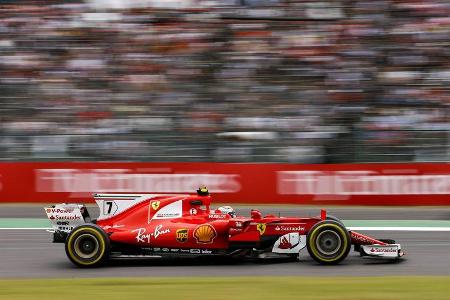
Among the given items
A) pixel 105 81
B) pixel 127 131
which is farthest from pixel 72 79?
pixel 127 131

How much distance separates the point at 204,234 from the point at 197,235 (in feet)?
0.28

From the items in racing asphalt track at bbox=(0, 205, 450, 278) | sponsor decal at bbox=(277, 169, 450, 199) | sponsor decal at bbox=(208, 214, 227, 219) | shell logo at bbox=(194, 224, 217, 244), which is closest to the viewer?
racing asphalt track at bbox=(0, 205, 450, 278)

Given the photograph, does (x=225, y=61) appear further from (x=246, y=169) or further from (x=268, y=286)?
(x=268, y=286)

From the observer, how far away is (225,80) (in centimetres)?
1788

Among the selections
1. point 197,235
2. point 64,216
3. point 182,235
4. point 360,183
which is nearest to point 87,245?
point 64,216

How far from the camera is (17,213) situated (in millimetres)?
15828

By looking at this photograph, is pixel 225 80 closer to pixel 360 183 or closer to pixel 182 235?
pixel 360 183

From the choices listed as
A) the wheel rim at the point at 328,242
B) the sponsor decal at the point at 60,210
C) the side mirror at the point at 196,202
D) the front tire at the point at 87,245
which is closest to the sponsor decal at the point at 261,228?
the wheel rim at the point at 328,242

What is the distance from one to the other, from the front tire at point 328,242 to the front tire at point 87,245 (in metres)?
2.46

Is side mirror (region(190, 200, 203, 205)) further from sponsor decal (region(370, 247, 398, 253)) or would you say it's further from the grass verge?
sponsor decal (region(370, 247, 398, 253))

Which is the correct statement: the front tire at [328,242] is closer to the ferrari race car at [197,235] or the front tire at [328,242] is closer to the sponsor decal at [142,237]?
the ferrari race car at [197,235]

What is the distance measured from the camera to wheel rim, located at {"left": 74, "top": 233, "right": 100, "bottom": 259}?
9.91 m

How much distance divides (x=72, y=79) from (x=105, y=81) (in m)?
0.73

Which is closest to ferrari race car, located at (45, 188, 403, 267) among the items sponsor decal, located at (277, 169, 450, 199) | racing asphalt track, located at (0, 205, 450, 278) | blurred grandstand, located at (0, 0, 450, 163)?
racing asphalt track, located at (0, 205, 450, 278)
